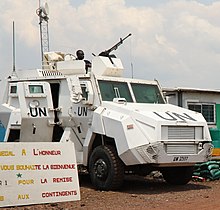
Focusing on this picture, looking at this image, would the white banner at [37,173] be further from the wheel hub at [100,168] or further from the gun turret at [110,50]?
the gun turret at [110,50]

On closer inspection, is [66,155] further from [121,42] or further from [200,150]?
[121,42]

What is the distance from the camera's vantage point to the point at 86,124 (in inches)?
569

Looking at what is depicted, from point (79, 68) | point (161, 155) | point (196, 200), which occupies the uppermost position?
point (79, 68)

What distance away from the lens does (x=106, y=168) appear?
13.5m

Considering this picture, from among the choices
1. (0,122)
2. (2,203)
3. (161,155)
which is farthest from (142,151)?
(0,122)

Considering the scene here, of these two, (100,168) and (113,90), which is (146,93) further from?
(100,168)

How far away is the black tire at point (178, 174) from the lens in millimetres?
14812

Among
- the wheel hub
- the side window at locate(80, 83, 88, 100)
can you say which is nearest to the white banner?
the wheel hub

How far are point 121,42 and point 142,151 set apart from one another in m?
4.58

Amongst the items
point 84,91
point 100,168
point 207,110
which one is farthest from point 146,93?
point 207,110

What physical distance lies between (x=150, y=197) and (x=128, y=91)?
326 cm

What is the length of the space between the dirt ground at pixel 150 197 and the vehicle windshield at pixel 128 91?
7.33 feet

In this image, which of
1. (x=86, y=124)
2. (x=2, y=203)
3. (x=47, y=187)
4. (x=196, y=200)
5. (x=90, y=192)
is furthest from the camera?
(x=86, y=124)

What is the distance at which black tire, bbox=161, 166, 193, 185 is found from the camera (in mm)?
14812
